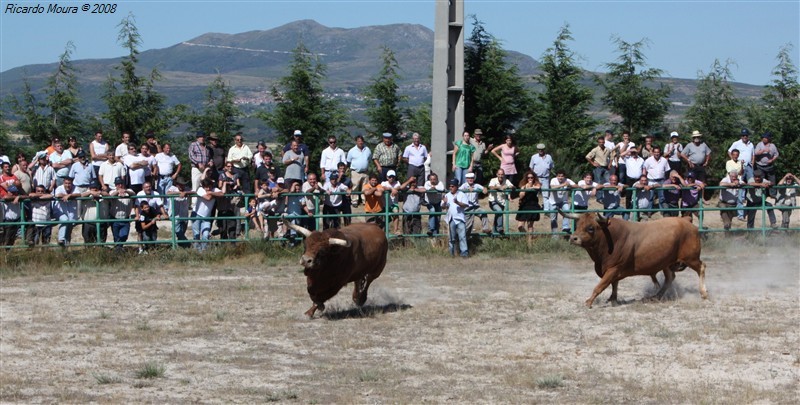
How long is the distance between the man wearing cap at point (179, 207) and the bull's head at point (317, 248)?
23.1 ft

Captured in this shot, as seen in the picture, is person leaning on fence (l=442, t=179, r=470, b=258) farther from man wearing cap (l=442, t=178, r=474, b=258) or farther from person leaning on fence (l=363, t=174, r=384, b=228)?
person leaning on fence (l=363, t=174, r=384, b=228)

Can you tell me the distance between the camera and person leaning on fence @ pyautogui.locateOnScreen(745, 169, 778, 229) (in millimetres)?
24609

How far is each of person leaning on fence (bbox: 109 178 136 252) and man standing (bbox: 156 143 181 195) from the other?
1.03 m

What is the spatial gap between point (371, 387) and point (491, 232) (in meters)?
11.8

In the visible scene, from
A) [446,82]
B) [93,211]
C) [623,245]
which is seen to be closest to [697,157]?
[446,82]

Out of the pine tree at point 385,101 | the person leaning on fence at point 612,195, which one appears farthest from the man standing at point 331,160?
the pine tree at point 385,101

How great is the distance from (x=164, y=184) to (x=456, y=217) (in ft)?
18.8

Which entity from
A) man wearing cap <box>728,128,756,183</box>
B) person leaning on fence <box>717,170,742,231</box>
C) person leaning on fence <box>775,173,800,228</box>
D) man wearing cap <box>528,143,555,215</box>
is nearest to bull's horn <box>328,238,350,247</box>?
man wearing cap <box>528,143,555,215</box>

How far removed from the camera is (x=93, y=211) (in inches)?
875

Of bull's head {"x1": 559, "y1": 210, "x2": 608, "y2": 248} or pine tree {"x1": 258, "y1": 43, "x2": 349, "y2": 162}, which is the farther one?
pine tree {"x1": 258, "y1": 43, "x2": 349, "y2": 162}

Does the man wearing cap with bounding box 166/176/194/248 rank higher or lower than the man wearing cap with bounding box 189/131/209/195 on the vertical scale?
lower

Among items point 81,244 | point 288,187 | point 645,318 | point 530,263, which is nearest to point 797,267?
point 530,263

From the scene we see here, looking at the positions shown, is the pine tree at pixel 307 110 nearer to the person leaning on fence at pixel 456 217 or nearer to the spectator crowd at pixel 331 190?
the spectator crowd at pixel 331 190

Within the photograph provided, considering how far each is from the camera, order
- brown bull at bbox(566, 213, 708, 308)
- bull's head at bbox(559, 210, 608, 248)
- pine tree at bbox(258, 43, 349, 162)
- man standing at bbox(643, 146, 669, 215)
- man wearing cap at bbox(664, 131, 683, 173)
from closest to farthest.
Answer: bull's head at bbox(559, 210, 608, 248) → brown bull at bbox(566, 213, 708, 308) → man standing at bbox(643, 146, 669, 215) → man wearing cap at bbox(664, 131, 683, 173) → pine tree at bbox(258, 43, 349, 162)
